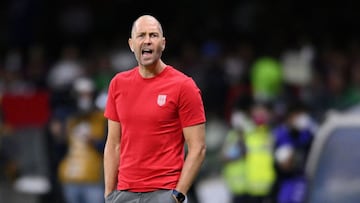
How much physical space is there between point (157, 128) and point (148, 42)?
0.53 metres

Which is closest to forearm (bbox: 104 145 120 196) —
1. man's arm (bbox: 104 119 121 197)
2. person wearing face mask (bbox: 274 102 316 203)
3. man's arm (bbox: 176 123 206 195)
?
man's arm (bbox: 104 119 121 197)

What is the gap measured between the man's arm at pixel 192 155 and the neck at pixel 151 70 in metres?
0.41

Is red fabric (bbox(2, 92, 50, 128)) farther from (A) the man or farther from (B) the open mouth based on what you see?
(B) the open mouth

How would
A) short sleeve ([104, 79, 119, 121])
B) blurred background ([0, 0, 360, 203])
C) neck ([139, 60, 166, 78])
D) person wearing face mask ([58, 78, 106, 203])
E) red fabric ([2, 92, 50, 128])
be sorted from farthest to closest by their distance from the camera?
red fabric ([2, 92, 50, 128])
person wearing face mask ([58, 78, 106, 203])
blurred background ([0, 0, 360, 203])
short sleeve ([104, 79, 119, 121])
neck ([139, 60, 166, 78])

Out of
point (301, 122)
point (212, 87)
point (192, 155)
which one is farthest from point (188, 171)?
point (212, 87)

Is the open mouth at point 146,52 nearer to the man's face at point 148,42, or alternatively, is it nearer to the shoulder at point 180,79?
the man's face at point 148,42

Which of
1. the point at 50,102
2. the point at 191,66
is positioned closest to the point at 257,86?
the point at 191,66

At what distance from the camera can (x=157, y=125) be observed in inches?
316

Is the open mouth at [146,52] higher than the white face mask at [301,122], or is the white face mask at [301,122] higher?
the open mouth at [146,52]

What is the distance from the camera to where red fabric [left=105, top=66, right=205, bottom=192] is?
26.3 feet

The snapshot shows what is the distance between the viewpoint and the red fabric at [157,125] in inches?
316

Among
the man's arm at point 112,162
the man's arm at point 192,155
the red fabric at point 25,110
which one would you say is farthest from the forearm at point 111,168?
the red fabric at point 25,110

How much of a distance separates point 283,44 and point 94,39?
161 inches

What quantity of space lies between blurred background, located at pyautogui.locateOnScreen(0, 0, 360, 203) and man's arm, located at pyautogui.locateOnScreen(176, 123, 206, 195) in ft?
7.91
